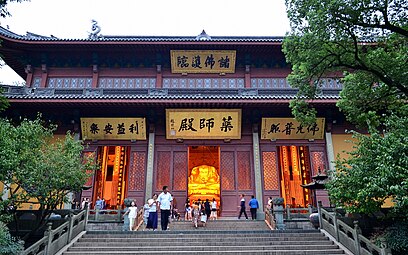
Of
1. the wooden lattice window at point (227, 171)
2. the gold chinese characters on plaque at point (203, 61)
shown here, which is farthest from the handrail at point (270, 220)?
the gold chinese characters on plaque at point (203, 61)

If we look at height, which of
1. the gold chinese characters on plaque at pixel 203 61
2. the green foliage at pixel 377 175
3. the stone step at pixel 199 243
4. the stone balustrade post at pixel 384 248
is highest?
the gold chinese characters on plaque at pixel 203 61

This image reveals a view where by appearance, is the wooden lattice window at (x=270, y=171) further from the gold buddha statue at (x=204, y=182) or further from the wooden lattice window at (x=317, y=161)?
the gold buddha statue at (x=204, y=182)

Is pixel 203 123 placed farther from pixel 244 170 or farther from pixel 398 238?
pixel 398 238

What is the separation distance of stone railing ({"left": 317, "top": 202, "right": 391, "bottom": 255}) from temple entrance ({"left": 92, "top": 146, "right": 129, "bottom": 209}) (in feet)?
37.0

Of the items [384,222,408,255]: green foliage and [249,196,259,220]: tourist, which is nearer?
[384,222,408,255]: green foliage

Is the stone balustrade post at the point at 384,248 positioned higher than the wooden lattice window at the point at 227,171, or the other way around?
the wooden lattice window at the point at 227,171

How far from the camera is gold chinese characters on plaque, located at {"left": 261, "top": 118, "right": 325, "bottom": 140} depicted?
13414 mm

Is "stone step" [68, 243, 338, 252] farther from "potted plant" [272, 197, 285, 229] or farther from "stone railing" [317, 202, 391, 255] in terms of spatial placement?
"potted plant" [272, 197, 285, 229]

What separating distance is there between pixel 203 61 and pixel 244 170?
5484mm

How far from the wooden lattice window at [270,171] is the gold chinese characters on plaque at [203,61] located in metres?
4.41

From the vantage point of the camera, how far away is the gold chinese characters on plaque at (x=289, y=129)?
44.0 ft

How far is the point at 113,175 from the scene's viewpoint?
19.0 metres

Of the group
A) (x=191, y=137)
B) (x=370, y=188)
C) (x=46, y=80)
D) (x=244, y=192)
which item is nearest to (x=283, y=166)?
Result: (x=244, y=192)

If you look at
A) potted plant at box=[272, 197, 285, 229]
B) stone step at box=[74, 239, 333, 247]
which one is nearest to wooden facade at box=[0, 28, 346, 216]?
potted plant at box=[272, 197, 285, 229]
